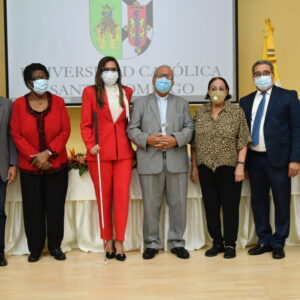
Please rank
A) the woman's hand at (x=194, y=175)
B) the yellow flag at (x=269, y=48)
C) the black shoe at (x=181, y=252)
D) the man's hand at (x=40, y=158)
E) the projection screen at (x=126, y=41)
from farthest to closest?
the projection screen at (x=126, y=41) < the yellow flag at (x=269, y=48) < the woman's hand at (x=194, y=175) < the black shoe at (x=181, y=252) < the man's hand at (x=40, y=158)

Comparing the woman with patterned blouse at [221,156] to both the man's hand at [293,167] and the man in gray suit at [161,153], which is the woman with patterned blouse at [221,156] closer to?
the man in gray suit at [161,153]

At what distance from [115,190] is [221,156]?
0.83 m

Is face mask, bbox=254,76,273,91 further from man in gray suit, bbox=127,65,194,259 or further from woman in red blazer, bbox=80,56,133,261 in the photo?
woman in red blazer, bbox=80,56,133,261

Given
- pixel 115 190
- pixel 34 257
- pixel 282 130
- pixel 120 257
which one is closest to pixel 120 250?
pixel 120 257

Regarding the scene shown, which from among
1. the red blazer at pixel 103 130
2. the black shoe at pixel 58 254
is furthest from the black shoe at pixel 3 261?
the red blazer at pixel 103 130

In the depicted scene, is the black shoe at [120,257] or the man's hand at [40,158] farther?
the black shoe at [120,257]

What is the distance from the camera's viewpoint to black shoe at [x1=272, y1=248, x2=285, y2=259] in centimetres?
343

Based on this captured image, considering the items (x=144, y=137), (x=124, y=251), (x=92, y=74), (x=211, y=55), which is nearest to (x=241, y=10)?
(x=211, y=55)

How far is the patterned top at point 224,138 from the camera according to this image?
3.39m

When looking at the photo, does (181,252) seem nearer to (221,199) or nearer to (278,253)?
(221,199)

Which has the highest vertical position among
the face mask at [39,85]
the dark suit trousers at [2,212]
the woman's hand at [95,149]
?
the face mask at [39,85]

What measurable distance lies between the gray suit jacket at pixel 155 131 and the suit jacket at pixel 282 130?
1.91 feet

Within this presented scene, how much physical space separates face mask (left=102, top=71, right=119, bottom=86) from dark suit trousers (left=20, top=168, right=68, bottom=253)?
741 mm


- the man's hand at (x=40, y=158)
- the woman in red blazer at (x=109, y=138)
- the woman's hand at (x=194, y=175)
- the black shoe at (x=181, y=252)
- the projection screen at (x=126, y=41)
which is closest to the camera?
the man's hand at (x=40, y=158)
